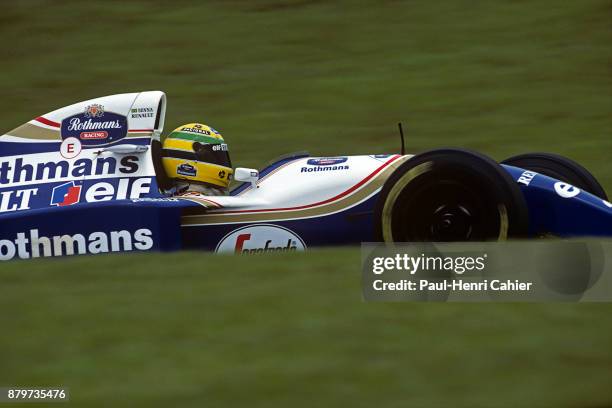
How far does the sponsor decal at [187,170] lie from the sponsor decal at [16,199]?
0.90 meters

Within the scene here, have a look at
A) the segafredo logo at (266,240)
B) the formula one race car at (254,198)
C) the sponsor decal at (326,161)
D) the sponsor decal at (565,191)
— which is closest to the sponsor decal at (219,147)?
the formula one race car at (254,198)

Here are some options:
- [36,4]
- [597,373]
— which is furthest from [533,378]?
[36,4]

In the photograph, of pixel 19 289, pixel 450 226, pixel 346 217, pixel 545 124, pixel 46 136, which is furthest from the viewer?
pixel 545 124

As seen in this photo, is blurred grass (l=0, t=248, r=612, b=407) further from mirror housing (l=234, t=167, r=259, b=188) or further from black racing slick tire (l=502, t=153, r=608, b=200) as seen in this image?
black racing slick tire (l=502, t=153, r=608, b=200)

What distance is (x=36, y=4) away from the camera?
15.4 metres

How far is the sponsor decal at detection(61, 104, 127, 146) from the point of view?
21.8ft

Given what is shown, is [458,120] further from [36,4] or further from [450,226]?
[36,4]

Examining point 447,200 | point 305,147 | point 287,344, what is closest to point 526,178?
point 447,200

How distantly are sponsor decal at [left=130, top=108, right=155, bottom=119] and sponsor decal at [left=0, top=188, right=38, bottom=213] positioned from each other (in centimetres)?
76

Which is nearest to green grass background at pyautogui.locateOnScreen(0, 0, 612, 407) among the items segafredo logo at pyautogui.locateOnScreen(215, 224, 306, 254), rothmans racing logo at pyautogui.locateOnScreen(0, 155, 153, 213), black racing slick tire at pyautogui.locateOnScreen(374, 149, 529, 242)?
black racing slick tire at pyautogui.locateOnScreen(374, 149, 529, 242)

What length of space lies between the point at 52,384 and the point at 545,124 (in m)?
7.97

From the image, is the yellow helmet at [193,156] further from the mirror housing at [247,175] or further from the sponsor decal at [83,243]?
the sponsor decal at [83,243]

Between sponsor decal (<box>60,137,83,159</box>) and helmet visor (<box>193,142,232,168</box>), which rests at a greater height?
sponsor decal (<box>60,137,83,159</box>)

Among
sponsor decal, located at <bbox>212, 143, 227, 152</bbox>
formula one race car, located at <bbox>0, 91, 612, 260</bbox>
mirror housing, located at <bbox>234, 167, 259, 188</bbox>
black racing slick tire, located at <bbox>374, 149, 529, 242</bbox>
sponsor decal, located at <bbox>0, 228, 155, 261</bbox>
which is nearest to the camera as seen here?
black racing slick tire, located at <bbox>374, 149, 529, 242</bbox>
